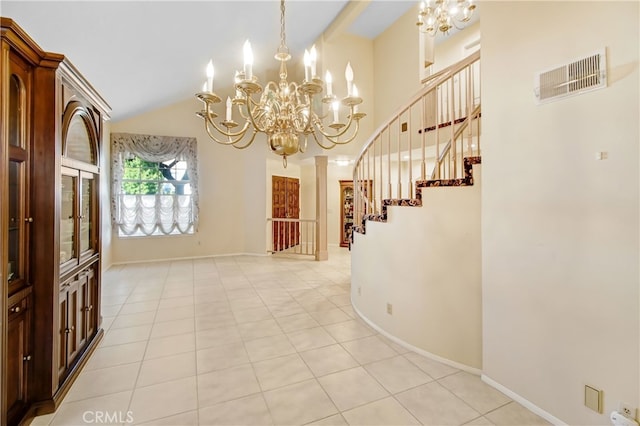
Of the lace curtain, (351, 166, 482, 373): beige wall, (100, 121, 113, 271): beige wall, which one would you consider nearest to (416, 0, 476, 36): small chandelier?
(351, 166, 482, 373): beige wall

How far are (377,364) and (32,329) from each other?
247cm

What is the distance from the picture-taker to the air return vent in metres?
1.56

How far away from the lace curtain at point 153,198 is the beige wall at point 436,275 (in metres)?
5.35

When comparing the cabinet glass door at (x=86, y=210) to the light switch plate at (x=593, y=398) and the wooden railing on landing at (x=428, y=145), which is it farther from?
the light switch plate at (x=593, y=398)

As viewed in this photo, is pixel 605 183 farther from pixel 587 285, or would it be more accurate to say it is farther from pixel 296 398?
pixel 296 398

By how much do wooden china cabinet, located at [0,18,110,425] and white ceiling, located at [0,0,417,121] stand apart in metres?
1.11

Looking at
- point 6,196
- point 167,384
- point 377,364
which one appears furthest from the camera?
point 377,364

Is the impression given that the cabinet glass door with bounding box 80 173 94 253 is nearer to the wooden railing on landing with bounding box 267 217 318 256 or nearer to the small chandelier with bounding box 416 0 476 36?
the small chandelier with bounding box 416 0 476 36

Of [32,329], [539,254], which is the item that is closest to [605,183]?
[539,254]

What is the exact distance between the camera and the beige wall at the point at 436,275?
7.64ft

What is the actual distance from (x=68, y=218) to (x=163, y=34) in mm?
2669

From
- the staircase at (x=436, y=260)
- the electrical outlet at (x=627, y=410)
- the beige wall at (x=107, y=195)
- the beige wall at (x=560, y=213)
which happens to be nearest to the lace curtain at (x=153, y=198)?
the beige wall at (x=107, y=195)

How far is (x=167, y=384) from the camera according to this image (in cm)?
219

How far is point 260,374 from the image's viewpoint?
2.33 metres
